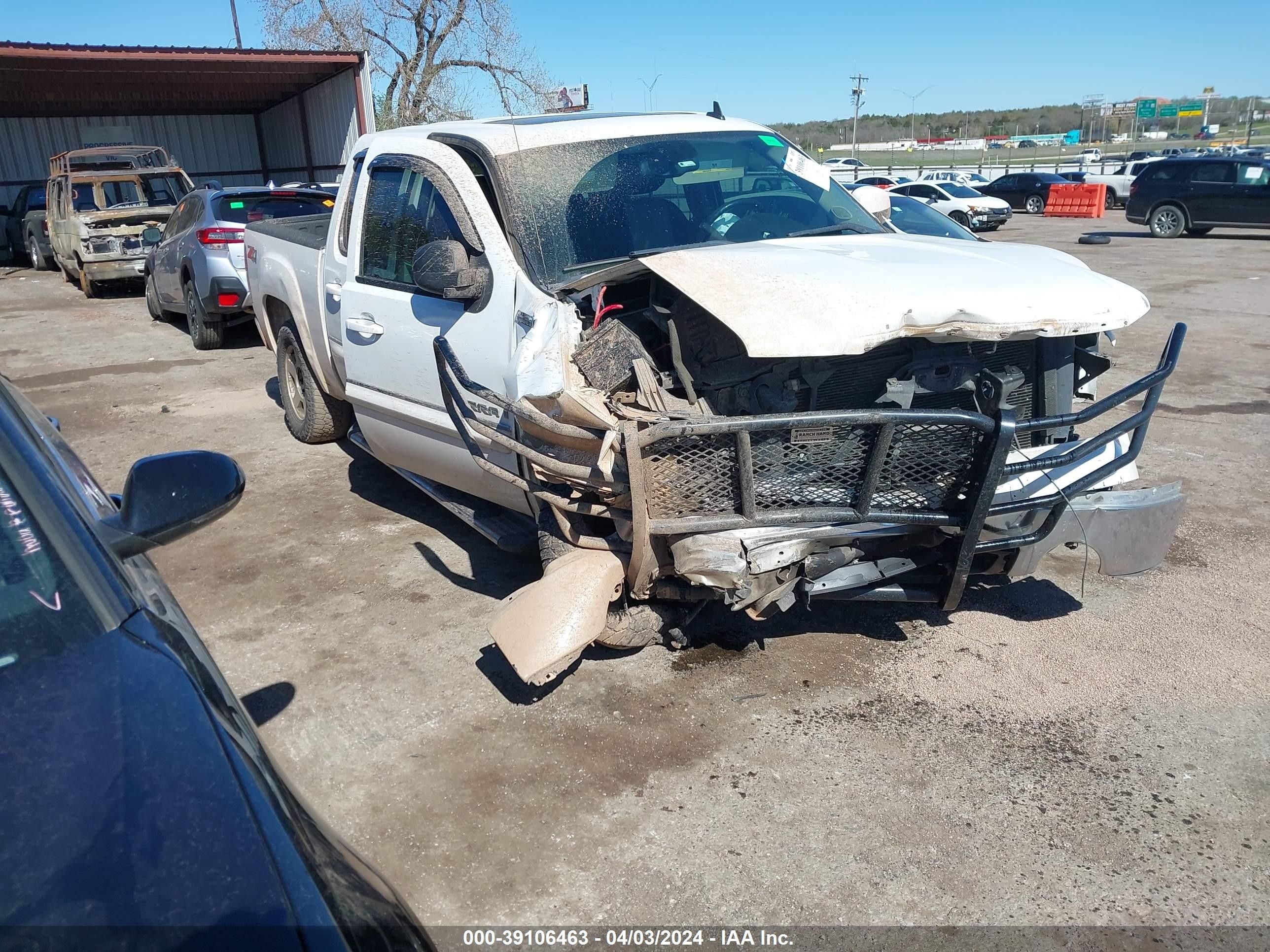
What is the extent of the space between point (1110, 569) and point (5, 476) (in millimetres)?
3532

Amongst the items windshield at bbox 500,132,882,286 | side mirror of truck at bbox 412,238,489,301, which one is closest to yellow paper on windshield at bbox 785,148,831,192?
windshield at bbox 500,132,882,286

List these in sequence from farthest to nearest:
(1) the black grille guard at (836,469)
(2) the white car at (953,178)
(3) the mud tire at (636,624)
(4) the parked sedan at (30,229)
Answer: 1. (2) the white car at (953,178)
2. (4) the parked sedan at (30,229)
3. (3) the mud tire at (636,624)
4. (1) the black grille guard at (836,469)

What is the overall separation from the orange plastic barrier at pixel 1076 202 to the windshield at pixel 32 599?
32.5 metres

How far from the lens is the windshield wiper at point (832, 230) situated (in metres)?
4.55

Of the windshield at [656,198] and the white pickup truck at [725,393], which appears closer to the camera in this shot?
the white pickup truck at [725,393]

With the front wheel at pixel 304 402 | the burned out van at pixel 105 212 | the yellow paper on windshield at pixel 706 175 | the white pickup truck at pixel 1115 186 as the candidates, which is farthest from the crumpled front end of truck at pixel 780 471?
the white pickup truck at pixel 1115 186

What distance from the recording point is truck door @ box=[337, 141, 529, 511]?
13.5 feet

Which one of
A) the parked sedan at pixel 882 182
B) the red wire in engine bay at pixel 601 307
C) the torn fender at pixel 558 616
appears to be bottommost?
the torn fender at pixel 558 616

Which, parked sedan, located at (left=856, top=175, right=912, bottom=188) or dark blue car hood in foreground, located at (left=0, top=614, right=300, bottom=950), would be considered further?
parked sedan, located at (left=856, top=175, right=912, bottom=188)

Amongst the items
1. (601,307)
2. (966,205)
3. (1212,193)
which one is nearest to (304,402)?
(601,307)

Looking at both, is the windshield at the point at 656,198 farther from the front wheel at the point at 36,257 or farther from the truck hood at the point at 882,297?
the front wheel at the point at 36,257

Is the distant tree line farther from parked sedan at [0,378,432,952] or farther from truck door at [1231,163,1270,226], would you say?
parked sedan at [0,378,432,952]

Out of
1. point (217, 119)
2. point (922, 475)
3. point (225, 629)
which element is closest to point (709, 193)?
point (922, 475)

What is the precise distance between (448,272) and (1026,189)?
32.1m
